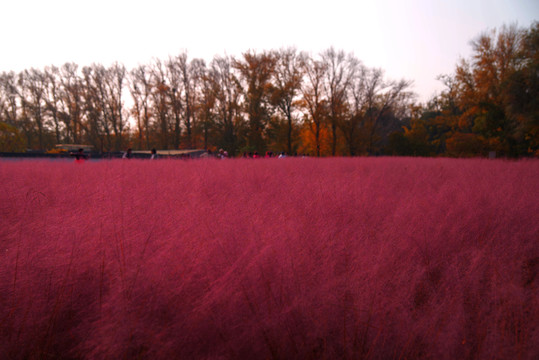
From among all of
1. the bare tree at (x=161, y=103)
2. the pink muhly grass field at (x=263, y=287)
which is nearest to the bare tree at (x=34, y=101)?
the bare tree at (x=161, y=103)

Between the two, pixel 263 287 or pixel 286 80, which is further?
pixel 286 80

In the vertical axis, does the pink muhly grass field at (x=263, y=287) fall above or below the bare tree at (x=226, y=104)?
below

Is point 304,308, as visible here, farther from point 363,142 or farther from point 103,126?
point 103,126

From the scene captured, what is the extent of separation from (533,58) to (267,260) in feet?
79.9

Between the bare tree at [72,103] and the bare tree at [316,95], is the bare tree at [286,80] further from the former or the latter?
the bare tree at [72,103]

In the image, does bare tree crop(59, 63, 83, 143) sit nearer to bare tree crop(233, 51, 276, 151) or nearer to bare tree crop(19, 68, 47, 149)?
bare tree crop(19, 68, 47, 149)

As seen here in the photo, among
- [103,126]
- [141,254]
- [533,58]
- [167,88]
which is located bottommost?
[141,254]

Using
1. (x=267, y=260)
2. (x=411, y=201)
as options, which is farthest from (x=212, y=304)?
(x=411, y=201)

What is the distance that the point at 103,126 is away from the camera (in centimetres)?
3534

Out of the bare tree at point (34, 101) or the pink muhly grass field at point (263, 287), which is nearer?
the pink muhly grass field at point (263, 287)

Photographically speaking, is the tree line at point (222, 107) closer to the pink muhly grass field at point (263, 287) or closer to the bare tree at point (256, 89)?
the bare tree at point (256, 89)

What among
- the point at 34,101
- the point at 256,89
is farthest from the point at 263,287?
the point at 34,101

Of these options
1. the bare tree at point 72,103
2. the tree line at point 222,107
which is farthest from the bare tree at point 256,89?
the bare tree at point 72,103

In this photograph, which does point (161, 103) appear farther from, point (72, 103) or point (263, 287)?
point (263, 287)
